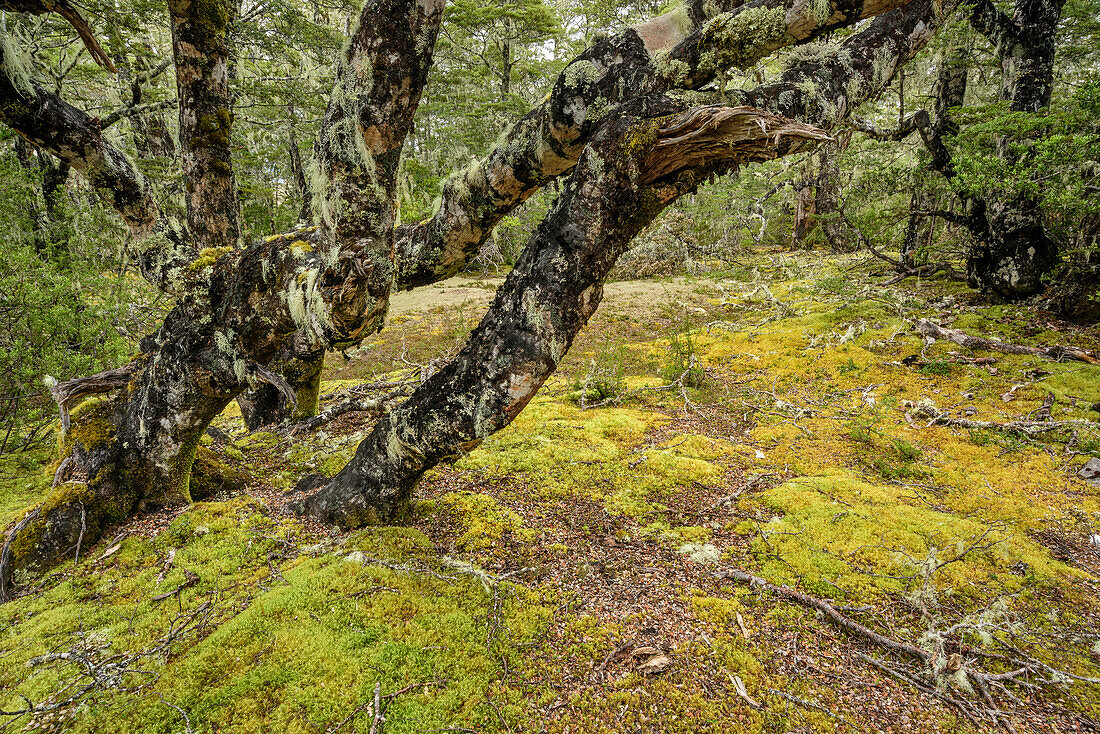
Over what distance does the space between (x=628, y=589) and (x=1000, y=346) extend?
6.38 metres

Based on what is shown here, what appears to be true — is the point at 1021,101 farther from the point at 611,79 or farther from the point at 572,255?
the point at 572,255

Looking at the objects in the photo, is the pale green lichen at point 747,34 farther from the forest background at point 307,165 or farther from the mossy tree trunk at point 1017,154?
the mossy tree trunk at point 1017,154

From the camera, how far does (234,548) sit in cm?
290

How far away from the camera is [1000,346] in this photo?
5898 mm

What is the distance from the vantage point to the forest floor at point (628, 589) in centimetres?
193

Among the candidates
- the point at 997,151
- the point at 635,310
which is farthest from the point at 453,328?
the point at 997,151

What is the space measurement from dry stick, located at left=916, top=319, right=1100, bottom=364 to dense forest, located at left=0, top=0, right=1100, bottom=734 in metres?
0.05

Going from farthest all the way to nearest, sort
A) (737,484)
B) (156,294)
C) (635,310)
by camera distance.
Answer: (635,310) → (156,294) → (737,484)

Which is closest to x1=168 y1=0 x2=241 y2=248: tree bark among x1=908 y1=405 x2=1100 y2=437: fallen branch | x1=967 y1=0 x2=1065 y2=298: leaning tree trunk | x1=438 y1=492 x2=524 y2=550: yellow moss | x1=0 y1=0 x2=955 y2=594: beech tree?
x1=0 y1=0 x2=955 y2=594: beech tree

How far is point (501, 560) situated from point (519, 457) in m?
1.57

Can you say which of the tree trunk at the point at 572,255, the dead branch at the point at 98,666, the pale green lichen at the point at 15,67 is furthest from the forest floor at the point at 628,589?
the pale green lichen at the point at 15,67

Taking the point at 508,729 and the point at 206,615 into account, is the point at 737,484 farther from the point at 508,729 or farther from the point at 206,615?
the point at 206,615

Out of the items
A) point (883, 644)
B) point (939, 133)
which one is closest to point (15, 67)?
point (883, 644)

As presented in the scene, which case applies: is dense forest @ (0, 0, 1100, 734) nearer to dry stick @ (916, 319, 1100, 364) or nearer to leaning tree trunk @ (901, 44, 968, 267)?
dry stick @ (916, 319, 1100, 364)
